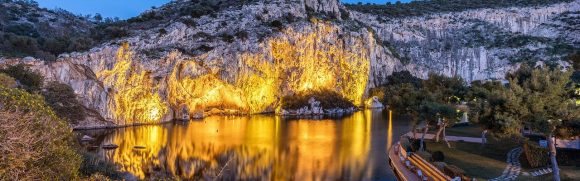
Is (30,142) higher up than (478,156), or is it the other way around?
(30,142)

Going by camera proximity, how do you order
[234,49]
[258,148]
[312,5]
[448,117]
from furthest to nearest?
[312,5], [234,49], [258,148], [448,117]

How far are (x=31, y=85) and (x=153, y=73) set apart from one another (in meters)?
22.3

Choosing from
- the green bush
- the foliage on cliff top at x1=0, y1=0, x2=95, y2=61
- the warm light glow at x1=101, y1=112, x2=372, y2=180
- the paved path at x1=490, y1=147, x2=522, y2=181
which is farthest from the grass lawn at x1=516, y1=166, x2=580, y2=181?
the foliage on cliff top at x1=0, y1=0, x2=95, y2=61

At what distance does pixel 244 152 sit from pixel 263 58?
169 feet

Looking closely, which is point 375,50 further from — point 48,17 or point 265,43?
point 48,17

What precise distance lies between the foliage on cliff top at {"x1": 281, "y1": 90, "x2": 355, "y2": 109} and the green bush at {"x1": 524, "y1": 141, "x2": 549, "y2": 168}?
6805cm

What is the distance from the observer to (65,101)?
185 feet

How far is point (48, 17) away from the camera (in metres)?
106

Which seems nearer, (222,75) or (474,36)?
(222,75)

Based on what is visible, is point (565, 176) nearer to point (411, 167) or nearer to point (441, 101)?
point (411, 167)

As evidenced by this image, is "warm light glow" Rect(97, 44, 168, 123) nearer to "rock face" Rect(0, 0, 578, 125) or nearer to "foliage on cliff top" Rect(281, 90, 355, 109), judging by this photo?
"rock face" Rect(0, 0, 578, 125)

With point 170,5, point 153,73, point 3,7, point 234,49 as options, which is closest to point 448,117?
point 153,73

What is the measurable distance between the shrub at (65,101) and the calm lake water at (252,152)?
4.89 m

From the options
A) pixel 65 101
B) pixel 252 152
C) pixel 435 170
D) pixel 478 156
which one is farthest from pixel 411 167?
pixel 65 101
